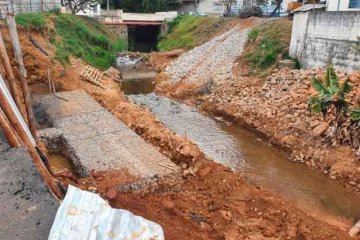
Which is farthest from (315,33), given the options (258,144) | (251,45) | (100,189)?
Answer: (100,189)

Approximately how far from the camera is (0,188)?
528 centimetres

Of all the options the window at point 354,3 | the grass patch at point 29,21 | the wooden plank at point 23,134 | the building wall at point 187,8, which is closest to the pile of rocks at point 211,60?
the window at point 354,3

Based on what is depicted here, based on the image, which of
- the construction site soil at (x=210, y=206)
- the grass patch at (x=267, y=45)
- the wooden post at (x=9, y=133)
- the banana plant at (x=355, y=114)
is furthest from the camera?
the grass patch at (x=267, y=45)

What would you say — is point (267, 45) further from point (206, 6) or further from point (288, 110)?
point (206, 6)

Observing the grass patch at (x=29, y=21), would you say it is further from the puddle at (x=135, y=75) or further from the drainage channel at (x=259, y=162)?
the drainage channel at (x=259, y=162)

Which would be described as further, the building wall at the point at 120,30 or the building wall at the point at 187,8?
the building wall at the point at 187,8

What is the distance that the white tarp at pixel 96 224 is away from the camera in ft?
13.2

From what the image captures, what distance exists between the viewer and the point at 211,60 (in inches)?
830

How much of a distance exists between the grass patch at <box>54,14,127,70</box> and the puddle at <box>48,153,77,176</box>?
7.34 meters

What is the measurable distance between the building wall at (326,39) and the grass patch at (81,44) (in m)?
11.0

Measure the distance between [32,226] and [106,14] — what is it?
35.7 metres

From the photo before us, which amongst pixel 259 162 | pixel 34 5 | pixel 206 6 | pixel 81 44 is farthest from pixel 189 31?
pixel 259 162

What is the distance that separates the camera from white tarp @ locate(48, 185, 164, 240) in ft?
13.2

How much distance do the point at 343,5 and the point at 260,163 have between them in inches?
401
